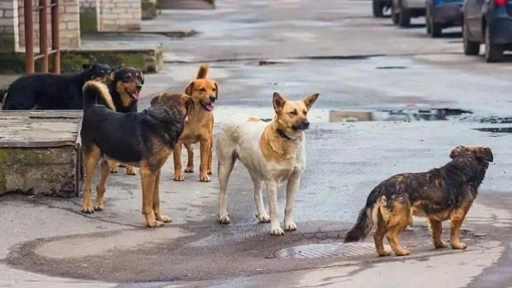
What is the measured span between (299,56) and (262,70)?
10.4 feet

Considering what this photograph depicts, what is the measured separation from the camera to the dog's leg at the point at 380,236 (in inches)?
334

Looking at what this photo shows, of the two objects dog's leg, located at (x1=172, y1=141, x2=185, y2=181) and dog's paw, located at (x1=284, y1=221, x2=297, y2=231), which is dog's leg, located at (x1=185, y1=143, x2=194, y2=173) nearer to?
dog's leg, located at (x1=172, y1=141, x2=185, y2=181)

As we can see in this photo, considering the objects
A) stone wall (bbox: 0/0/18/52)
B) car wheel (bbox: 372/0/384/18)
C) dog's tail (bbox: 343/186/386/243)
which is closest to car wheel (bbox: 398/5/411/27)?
car wheel (bbox: 372/0/384/18)

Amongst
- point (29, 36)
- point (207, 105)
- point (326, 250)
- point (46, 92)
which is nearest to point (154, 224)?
point (326, 250)

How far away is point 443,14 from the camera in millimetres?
31203

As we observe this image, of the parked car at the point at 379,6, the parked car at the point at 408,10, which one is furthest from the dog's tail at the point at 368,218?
the parked car at the point at 379,6

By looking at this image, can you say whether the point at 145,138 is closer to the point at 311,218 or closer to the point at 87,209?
the point at 87,209

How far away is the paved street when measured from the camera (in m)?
8.19

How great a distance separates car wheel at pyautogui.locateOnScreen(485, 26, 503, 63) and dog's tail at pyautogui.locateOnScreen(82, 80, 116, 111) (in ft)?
43.5

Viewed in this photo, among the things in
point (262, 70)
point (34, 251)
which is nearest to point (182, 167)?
point (34, 251)

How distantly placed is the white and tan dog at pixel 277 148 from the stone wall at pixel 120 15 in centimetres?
2317

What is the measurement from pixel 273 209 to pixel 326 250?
→ 714 mm

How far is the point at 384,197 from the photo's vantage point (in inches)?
333

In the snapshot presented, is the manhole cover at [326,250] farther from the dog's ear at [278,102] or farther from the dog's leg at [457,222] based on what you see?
the dog's ear at [278,102]
